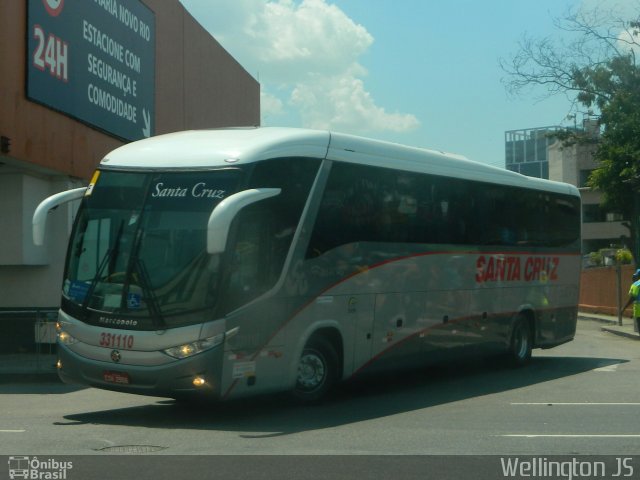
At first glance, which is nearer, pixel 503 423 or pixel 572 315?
pixel 503 423

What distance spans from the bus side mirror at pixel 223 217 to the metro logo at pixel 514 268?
681 cm

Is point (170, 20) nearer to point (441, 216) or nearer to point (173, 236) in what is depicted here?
point (441, 216)

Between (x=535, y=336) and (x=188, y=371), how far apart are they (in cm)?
959

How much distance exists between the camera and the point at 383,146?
1414 centimetres

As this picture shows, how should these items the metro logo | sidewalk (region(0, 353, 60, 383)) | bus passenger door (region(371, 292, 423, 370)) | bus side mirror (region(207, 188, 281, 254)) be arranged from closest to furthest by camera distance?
1. bus side mirror (region(207, 188, 281, 254))
2. bus passenger door (region(371, 292, 423, 370))
3. sidewalk (region(0, 353, 60, 383))
4. the metro logo

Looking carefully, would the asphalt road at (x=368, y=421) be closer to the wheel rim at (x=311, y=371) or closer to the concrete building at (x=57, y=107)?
the wheel rim at (x=311, y=371)

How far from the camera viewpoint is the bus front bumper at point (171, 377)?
10922mm

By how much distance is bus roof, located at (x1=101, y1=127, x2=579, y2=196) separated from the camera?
38.0 feet

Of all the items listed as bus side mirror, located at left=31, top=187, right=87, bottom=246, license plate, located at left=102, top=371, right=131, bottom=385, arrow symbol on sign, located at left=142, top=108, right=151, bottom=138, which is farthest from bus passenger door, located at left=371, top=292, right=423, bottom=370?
arrow symbol on sign, located at left=142, top=108, right=151, bottom=138

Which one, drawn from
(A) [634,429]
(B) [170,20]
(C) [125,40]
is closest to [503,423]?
(A) [634,429]

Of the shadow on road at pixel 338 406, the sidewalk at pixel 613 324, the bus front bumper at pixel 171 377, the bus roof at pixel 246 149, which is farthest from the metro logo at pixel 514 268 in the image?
the sidewalk at pixel 613 324
